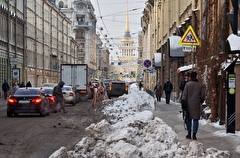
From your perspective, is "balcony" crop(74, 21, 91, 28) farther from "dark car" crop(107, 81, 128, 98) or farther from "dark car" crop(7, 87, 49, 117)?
"dark car" crop(7, 87, 49, 117)

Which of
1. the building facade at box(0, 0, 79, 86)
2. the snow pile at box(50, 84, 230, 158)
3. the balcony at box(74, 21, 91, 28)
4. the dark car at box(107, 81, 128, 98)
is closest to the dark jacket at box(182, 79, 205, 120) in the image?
the snow pile at box(50, 84, 230, 158)

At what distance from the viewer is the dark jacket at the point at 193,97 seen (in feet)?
42.1

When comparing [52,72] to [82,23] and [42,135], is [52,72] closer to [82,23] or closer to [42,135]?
[82,23]

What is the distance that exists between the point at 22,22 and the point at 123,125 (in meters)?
51.6

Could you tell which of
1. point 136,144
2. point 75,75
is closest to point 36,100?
point 136,144

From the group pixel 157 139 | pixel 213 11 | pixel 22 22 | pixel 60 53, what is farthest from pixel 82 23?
pixel 157 139

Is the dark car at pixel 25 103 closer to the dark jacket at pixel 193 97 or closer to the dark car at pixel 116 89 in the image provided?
the dark jacket at pixel 193 97

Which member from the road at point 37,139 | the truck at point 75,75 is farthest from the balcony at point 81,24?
the road at point 37,139

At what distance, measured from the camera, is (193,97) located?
1284 centimetres

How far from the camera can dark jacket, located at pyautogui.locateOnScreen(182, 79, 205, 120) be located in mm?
12828

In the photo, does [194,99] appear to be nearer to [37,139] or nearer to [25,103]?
[37,139]

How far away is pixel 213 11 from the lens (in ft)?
62.4

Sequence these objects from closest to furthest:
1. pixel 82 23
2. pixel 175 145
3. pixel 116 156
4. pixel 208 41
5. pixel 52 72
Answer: pixel 116 156 → pixel 175 145 → pixel 208 41 → pixel 52 72 → pixel 82 23

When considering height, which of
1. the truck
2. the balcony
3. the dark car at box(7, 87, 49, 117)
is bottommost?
the dark car at box(7, 87, 49, 117)
